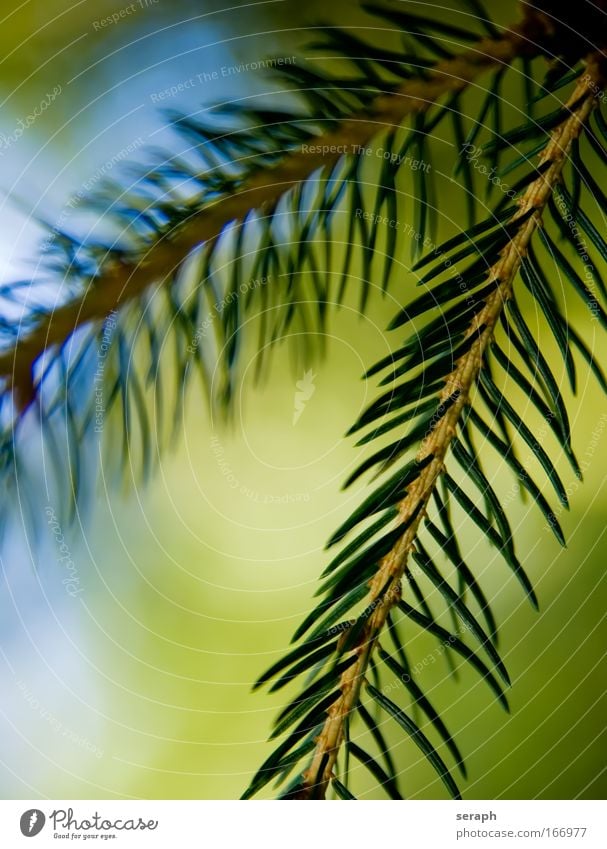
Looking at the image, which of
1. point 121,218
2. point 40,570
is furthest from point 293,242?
point 40,570

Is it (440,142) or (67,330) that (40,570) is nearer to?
(67,330)
